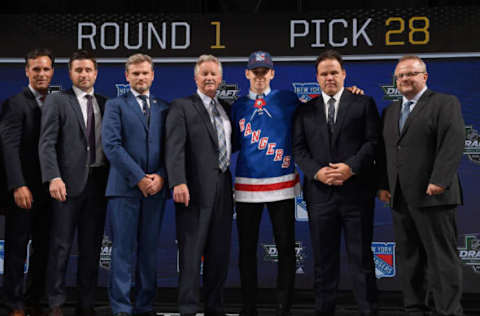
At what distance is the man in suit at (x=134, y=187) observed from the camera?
3.05m

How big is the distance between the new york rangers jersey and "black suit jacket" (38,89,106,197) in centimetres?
95

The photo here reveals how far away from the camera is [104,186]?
324 centimetres

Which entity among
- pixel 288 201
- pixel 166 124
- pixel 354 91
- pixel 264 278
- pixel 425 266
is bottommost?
pixel 264 278

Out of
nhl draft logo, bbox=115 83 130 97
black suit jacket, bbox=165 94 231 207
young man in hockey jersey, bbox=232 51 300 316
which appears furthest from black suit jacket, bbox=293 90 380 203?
nhl draft logo, bbox=115 83 130 97

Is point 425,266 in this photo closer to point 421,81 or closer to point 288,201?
point 288,201

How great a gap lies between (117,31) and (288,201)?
7.28 ft

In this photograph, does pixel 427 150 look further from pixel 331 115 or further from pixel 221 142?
pixel 221 142

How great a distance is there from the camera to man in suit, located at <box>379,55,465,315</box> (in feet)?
9.52

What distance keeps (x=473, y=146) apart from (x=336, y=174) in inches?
71.5

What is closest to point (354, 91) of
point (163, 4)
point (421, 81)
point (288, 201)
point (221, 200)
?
point (421, 81)

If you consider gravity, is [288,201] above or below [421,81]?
below

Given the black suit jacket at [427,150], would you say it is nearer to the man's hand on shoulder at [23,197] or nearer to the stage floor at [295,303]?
the stage floor at [295,303]

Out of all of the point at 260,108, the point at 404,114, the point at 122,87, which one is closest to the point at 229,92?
the point at 122,87

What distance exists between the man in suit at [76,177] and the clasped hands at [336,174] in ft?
4.40
